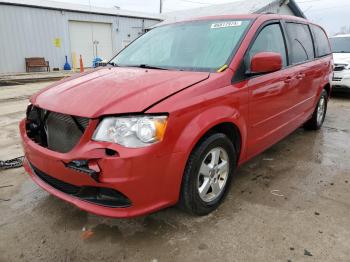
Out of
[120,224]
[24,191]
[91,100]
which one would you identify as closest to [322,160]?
[120,224]

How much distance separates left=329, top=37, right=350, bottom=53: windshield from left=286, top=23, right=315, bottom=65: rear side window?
525cm

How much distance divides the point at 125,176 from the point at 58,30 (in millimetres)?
17765

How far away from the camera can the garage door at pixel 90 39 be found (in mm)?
18469

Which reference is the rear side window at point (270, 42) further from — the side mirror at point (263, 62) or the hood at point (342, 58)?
the hood at point (342, 58)

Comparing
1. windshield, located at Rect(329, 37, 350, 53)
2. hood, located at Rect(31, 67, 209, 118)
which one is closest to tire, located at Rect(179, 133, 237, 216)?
hood, located at Rect(31, 67, 209, 118)

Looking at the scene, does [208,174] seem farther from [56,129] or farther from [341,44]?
[341,44]

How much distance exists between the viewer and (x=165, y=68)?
114 inches

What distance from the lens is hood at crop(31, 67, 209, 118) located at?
6.98 feet

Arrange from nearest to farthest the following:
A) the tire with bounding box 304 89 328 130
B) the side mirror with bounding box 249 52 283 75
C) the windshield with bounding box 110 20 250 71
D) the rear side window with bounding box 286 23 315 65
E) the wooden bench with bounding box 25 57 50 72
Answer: the side mirror with bounding box 249 52 283 75 → the windshield with bounding box 110 20 250 71 → the rear side window with bounding box 286 23 315 65 → the tire with bounding box 304 89 328 130 → the wooden bench with bounding box 25 57 50 72

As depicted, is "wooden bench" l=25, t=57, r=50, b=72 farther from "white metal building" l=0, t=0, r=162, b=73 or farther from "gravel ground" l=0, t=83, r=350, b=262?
"gravel ground" l=0, t=83, r=350, b=262

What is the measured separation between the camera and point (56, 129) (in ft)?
7.66

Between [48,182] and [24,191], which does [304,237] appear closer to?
[48,182]

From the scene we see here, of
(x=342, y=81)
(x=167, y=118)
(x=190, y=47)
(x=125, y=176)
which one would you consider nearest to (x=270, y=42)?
(x=190, y=47)

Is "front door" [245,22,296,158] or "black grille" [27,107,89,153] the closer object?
"black grille" [27,107,89,153]
